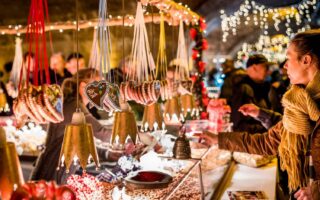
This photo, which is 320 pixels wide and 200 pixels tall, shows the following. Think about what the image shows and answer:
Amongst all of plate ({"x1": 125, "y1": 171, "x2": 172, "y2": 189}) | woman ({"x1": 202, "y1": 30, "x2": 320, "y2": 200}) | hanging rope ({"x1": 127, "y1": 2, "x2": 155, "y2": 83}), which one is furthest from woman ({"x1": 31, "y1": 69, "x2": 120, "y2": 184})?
woman ({"x1": 202, "y1": 30, "x2": 320, "y2": 200})

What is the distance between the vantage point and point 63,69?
6488 millimetres

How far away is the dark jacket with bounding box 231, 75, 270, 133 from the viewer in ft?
15.0

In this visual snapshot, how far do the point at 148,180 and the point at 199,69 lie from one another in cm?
339

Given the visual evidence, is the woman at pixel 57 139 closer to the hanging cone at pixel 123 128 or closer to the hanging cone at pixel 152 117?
the hanging cone at pixel 152 117

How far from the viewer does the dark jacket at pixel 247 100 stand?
180 inches

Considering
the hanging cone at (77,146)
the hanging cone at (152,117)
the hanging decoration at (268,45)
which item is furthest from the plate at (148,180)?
the hanging decoration at (268,45)

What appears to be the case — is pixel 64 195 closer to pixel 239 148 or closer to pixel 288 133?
pixel 288 133

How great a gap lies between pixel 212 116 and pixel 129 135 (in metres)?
2.19

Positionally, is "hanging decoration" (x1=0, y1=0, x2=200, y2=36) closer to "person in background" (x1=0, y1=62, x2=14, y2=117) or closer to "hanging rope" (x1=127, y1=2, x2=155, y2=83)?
"hanging rope" (x1=127, y1=2, x2=155, y2=83)

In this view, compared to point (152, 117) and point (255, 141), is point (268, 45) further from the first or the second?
point (152, 117)

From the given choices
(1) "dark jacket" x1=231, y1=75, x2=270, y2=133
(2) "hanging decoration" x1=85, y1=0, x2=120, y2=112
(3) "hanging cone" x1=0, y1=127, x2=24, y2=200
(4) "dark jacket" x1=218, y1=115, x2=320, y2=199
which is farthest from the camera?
(1) "dark jacket" x1=231, y1=75, x2=270, y2=133

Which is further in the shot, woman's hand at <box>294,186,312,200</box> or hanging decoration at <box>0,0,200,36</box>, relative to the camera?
hanging decoration at <box>0,0,200,36</box>

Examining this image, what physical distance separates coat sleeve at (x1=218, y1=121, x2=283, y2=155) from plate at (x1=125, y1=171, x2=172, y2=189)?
2.01 ft

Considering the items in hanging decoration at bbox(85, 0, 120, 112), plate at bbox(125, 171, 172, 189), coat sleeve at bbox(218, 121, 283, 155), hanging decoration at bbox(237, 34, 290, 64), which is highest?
hanging decoration at bbox(237, 34, 290, 64)
